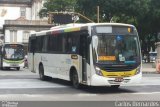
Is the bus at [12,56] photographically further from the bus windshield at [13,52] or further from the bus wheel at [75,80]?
the bus wheel at [75,80]

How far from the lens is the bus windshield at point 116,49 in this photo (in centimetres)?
2005

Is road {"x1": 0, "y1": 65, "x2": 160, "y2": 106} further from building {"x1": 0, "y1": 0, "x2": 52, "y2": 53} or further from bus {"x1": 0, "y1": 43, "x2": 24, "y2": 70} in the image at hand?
building {"x1": 0, "y1": 0, "x2": 52, "y2": 53}

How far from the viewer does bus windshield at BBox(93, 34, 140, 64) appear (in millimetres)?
20047

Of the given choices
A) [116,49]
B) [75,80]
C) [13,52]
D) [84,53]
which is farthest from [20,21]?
[116,49]

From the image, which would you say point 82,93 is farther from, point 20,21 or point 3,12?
point 3,12

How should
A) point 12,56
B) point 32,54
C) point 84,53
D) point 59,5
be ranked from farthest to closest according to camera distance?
point 59,5 → point 12,56 → point 32,54 → point 84,53

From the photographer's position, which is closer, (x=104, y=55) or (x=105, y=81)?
(x=105, y=81)

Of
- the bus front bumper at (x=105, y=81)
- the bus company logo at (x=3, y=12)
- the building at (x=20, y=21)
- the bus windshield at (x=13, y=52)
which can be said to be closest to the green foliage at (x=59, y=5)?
the building at (x=20, y=21)

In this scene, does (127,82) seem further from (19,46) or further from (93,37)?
(19,46)

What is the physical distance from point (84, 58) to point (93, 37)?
1.13 meters

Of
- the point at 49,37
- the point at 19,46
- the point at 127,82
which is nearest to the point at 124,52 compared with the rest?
the point at 127,82

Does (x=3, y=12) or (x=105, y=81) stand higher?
(x=3, y=12)

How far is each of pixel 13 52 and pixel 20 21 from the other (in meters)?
65.1

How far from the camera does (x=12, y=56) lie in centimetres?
4612
